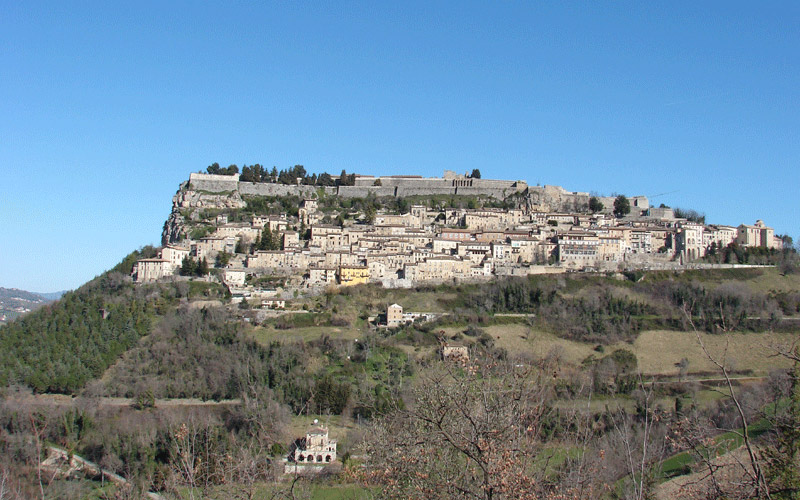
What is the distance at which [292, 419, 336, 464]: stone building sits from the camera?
2912 cm

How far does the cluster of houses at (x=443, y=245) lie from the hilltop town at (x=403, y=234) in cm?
9

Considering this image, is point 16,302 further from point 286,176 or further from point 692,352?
point 692,352

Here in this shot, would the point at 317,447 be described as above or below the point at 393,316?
below

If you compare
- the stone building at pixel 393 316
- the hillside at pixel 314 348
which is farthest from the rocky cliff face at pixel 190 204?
the stone building at pixel 393 316

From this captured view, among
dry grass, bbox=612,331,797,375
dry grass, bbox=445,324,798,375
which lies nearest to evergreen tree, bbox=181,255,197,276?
dry grass, bbox=445,324,798,375

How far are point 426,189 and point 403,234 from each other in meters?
15.4

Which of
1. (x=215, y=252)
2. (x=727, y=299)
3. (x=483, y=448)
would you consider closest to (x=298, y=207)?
(x=215, y=252)

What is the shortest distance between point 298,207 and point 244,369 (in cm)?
2827

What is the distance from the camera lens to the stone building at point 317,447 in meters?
29.1

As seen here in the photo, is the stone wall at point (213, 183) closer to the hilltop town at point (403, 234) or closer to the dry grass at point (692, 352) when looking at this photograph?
the hilltop town at point (403, 234)

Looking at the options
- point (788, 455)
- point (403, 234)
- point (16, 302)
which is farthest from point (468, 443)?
point (16, 302)

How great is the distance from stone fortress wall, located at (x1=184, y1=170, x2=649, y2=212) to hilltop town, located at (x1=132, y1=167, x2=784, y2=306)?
0.13 metres

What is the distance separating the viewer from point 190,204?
207 ft

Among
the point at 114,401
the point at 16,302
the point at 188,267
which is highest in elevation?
the point at 188,267
